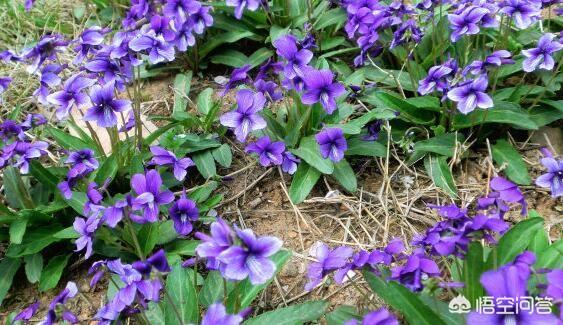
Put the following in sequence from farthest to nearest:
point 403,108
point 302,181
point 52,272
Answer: point 403,108, point 302,181, point 52,272

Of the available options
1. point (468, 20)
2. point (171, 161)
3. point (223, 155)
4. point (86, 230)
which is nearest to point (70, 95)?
point (171, 161)

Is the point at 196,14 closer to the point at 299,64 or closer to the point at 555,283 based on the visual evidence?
the point at 299,64

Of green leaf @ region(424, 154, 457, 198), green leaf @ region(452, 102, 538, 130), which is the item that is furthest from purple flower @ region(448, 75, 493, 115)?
green leaf @ region(424, 154, 457, 198)

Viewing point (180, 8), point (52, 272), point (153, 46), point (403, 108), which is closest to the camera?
point (52, 272)

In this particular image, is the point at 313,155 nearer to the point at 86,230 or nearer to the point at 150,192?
the point at 150,192

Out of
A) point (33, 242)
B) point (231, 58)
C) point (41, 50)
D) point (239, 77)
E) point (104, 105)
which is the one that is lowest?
point (33, 242)
